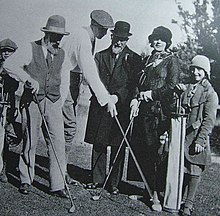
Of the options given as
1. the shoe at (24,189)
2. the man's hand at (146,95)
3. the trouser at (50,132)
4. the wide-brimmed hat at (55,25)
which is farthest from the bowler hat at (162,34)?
the shoe at (24,189)

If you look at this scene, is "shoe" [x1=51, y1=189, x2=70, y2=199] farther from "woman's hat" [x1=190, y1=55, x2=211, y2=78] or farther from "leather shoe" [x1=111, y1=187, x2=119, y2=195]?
"woman's hat" [x1=190, y1=55, x2=211, y2=78]

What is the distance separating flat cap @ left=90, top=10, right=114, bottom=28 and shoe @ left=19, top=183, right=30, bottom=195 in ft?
3.03

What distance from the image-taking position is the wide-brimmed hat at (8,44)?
2.37m

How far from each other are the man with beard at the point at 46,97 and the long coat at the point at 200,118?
2.12ft

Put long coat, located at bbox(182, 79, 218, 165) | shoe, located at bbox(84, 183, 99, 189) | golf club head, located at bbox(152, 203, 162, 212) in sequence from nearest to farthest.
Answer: long coat, located at bbox(182, 79, 218, 165), golf club head, located at bbox(152, 203, 162, 212), shoe, located at bbox(84, 183, 99, 189)

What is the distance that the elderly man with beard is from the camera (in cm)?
225

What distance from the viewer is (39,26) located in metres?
2.33

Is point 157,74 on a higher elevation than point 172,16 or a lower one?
lower

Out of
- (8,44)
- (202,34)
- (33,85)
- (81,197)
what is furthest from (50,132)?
→ (202,34)

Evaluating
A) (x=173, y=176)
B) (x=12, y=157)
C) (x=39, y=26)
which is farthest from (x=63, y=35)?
(x=173, y=176)

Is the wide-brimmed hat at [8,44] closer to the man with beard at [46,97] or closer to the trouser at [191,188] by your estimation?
the man with beard at [46,97]

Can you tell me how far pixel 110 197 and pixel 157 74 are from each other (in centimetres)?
67

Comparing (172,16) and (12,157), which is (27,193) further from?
(172,16)

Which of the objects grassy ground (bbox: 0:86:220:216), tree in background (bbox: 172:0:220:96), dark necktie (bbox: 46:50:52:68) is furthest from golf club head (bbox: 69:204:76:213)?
tree in background (bbox: 172:0:220:96)
